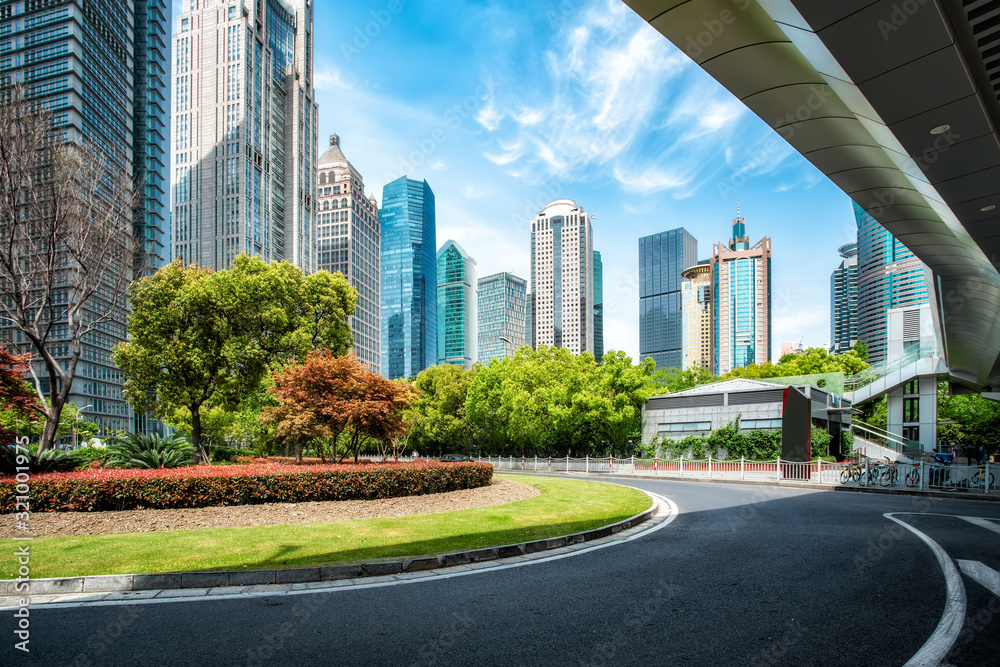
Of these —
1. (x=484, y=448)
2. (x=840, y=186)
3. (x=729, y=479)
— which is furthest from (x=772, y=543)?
(x=484, y=448)

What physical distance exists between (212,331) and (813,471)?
91.8ft

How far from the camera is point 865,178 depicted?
9.06 meters

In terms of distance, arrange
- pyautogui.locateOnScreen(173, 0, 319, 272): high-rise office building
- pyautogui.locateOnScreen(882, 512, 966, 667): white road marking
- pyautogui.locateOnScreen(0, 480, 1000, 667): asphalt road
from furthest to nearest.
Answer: pyautogui.locateOnScreen(173, 0, 319, 272): high-rise office building, pyautogui.locateOnScreen(0, 480, 1000, 667): asphalt road, pyautogui.locateOnScreen(882, 512, 966, 667): white road marking

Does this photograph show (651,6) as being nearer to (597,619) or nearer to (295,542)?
(597,619)

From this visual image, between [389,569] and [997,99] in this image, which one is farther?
[389,569]

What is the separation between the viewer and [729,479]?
1096 inches

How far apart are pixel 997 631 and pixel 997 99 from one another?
20.2 ft

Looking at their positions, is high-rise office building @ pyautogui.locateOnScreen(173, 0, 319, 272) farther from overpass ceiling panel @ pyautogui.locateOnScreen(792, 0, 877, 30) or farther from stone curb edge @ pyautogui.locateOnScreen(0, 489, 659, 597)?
overpass ceiling panel @ pyautogui.locateOnScreen(792, 0, 877, 30)

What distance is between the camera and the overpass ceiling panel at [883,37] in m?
5.14

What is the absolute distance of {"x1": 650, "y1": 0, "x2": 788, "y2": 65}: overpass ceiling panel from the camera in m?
5.49

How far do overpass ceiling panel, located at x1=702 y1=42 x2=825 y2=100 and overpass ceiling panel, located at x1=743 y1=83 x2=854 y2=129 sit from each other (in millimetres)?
126

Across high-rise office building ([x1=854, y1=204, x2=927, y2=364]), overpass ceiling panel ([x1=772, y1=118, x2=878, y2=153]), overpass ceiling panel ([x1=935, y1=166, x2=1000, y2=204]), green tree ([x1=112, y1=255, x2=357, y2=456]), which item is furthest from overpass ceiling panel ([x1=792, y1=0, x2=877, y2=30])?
high-rise office building ([x1=854, y1=204, x2=927, y2=364])

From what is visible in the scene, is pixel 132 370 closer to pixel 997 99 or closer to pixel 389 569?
pixel 389 569

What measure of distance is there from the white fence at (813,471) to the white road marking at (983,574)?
15669mm
